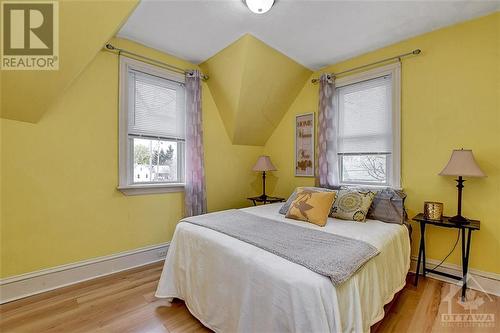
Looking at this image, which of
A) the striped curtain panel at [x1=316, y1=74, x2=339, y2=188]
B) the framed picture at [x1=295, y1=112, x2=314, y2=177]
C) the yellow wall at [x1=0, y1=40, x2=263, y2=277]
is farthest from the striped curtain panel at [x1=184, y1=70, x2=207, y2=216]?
the striped curtain panel at [x1=316, y1=74, x2=339, y2=188]

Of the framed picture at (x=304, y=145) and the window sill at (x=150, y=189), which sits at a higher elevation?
the framed picture at (x=304, y=145)

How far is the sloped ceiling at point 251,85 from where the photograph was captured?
2736mm

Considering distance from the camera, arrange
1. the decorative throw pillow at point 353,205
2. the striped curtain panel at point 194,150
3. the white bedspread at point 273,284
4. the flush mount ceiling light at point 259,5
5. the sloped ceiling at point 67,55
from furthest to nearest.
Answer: the striped curtain panel at point 194,150 < the decorative throw pillow at point 353,205 < the flush mount ceiling light at point 259,5 < the sloped ceiling at point 67,55 < the white bedspread at point 273,284

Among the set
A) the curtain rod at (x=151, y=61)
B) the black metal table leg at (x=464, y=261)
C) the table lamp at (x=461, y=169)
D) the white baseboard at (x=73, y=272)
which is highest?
the curtain rod at (x=151, y=61)

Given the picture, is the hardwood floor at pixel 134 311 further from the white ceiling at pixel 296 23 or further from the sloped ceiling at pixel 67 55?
the white ceiling at pixel 296 23

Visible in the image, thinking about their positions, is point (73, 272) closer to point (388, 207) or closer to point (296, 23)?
point (388, 207)

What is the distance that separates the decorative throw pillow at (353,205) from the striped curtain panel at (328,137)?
588 millimetres

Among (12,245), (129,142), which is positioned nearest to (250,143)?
(129,142)

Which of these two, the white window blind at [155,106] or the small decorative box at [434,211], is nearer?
the small decorative box at [434,211]

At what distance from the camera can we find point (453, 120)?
2264 millimetres

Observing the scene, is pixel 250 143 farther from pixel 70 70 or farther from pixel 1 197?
pixel 1 197

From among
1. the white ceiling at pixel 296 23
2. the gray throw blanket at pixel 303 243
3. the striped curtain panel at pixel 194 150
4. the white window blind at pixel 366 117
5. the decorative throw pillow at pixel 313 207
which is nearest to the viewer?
the gray throw blanket at pixel 303 243

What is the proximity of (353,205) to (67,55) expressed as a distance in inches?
112

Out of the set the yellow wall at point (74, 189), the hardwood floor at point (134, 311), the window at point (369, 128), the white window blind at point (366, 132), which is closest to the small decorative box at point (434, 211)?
the window at point (369, 128)
